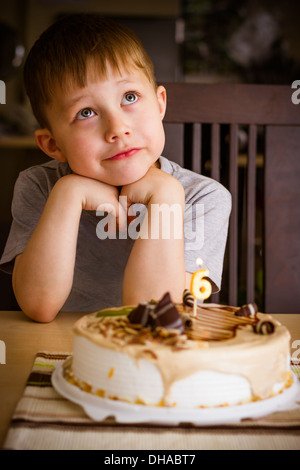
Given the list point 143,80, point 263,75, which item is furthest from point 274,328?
point 263,75

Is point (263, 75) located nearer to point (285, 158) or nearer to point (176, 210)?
point (285, 158)

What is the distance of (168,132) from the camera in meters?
1.46

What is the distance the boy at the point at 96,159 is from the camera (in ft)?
3.40

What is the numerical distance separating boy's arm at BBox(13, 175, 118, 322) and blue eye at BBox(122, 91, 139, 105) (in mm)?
206

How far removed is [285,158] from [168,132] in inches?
13.4

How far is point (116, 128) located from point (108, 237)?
411 millimetres

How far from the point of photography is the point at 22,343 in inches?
36.7

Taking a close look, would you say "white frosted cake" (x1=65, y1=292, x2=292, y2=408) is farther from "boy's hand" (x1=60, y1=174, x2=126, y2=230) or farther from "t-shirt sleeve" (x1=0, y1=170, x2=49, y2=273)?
"t-shirt sleeve" (x1=0, y1=170, x2=49, y2=273)

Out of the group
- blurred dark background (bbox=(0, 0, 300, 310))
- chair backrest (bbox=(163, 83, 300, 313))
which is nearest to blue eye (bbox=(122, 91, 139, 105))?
chair backrest (bbox=(163, 83, 300, 313))

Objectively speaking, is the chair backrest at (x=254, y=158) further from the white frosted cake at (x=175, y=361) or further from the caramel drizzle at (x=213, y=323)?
the white frosted cake at (x=175, y=361)

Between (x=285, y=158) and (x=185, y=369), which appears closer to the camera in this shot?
(x=185, y=369)

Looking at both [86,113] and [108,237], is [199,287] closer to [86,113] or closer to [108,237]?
[86,113]

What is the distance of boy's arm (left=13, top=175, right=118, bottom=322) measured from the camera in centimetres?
107
